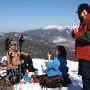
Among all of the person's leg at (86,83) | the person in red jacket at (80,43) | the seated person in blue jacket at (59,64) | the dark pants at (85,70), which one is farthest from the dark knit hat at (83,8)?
the seated person in blue jacket at (59,64)

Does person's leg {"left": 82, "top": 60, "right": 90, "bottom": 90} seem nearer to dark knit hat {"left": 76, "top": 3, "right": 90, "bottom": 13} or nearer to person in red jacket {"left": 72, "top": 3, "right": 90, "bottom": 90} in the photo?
person in red jacket {"left": 72, "top": 3, "right": 90, "bottom": 90}

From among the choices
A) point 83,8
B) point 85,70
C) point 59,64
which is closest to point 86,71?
point 85,70

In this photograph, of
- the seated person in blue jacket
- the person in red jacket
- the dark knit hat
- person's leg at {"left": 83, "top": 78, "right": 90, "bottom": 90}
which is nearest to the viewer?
the person in red jacket

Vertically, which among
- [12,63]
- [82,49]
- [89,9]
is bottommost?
[12,63]

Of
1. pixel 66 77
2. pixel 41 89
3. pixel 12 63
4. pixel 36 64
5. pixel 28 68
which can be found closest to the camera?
pixel 41 89

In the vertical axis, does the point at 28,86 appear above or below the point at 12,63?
below

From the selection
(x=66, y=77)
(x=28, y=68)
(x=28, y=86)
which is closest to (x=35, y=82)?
(x=28, y=86)

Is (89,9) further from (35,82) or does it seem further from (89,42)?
(35,82)

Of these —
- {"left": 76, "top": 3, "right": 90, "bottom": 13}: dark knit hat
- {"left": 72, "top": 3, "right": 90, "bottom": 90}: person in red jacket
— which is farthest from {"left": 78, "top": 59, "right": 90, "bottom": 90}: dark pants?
{"left": 76, "top": 3, "right": 90, "bottom": 13}: dark knit hat

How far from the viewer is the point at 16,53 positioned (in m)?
10.1

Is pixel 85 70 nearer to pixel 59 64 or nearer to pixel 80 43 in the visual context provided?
pixel 80 43

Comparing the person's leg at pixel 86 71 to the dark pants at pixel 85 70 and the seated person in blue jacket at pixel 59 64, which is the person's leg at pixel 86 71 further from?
the seated person in blue jacket at pixel 59 64

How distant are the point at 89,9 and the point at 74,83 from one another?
3.97 meters

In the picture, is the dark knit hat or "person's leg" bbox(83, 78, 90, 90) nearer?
the dark knit hat
